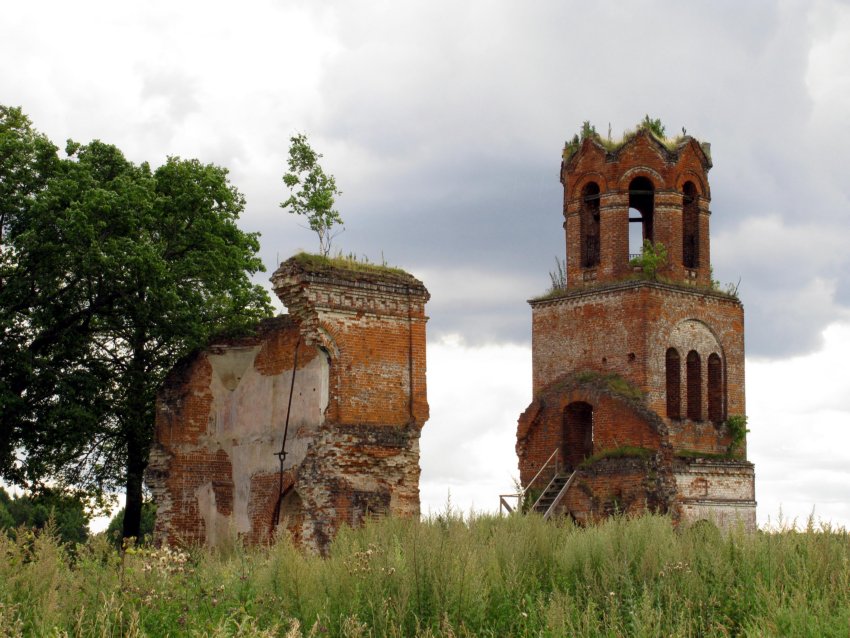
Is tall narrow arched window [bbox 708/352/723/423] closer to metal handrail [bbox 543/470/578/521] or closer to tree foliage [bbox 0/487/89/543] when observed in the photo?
metal handrail [bbox 543/470/578/521]

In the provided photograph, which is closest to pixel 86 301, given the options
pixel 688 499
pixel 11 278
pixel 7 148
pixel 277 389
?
pixel 11 278

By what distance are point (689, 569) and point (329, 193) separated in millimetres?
12533

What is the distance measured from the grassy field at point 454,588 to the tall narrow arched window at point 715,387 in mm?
18363

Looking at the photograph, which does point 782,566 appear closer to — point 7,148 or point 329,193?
point 329,193

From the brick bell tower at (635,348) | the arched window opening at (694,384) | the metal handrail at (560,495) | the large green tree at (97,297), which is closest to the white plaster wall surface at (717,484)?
the brick bell tower at (635,348)

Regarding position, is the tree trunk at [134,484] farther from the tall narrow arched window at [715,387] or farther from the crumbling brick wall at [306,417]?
the tall narrow arched window at [715,387]

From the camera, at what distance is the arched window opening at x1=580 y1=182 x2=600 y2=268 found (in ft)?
102

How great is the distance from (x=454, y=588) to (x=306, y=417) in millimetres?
9457

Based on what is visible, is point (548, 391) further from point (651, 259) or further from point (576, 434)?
point (651, 259)

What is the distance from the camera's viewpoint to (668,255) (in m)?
30.1

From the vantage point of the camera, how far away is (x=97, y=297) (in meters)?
22.4

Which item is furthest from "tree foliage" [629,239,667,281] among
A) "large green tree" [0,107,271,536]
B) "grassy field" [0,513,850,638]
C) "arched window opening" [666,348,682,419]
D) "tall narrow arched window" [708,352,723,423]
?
"grassy field" [0,513,850,638]

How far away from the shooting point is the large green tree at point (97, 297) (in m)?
21.8

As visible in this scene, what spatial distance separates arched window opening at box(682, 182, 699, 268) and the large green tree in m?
11.6
